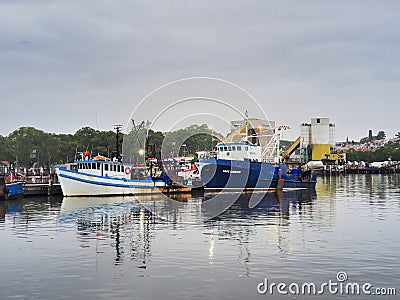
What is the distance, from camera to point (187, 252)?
1126 inches

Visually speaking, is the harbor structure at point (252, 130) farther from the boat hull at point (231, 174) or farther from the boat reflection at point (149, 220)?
the boat reflection at point (149, 220)

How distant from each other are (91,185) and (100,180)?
1.26 meters

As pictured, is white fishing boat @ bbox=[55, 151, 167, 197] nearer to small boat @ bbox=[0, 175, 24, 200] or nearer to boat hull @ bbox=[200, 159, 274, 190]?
small boat @ bbox=[0, 175, 24, 200]

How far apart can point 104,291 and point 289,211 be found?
31520 millimetres

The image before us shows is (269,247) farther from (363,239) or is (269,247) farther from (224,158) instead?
(224,158)

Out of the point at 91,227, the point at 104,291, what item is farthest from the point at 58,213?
the point at 104,291

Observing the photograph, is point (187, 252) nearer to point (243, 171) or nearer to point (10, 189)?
point (10, 189)

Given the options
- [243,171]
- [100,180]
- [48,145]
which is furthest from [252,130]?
[48,145]

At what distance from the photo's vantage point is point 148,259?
88.4ft

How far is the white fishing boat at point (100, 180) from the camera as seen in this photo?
66.6 m

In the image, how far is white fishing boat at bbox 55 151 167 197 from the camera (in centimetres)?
6662

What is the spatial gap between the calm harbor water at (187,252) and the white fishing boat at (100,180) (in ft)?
57.7

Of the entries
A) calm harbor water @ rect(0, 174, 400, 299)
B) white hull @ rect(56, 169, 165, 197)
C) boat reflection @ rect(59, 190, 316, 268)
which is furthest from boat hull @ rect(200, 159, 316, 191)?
calm harbor water @ rect(0, 174, 400, 299)

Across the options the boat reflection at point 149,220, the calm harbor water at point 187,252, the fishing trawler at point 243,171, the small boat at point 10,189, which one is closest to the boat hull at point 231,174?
the fishing trawler at point 243,171
